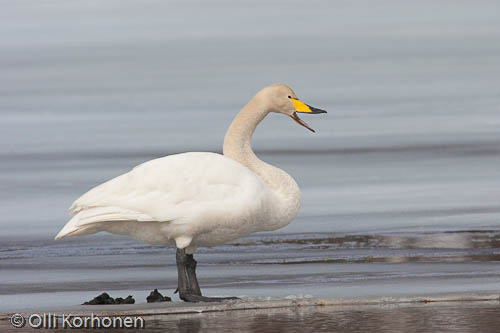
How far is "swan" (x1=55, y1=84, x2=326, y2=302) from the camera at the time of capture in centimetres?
775

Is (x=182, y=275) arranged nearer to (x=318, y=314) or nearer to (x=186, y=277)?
(x=186, y=277)

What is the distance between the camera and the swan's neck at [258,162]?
8328mm

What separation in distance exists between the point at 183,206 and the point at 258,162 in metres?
0.96

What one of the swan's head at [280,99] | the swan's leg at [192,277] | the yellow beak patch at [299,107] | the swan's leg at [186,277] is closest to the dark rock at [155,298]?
the swan's leg at [186,277]

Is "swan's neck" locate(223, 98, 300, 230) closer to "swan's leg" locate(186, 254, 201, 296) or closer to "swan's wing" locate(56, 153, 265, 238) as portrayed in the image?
"swan's wing" locate(56, 153, 265, 238)

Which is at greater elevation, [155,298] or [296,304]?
[155,298]

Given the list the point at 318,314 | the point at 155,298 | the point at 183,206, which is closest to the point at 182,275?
the point at 155,298

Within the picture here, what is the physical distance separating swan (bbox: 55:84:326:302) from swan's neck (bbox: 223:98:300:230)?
195 mm

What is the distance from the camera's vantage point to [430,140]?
20.3 metres

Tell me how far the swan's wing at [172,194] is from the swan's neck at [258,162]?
38 cm

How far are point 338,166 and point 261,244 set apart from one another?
6133 millimetres

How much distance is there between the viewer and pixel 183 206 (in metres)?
7.80

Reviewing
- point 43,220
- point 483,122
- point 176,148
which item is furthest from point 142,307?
point 483,122

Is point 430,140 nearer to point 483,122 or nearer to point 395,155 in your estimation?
point 395,155
